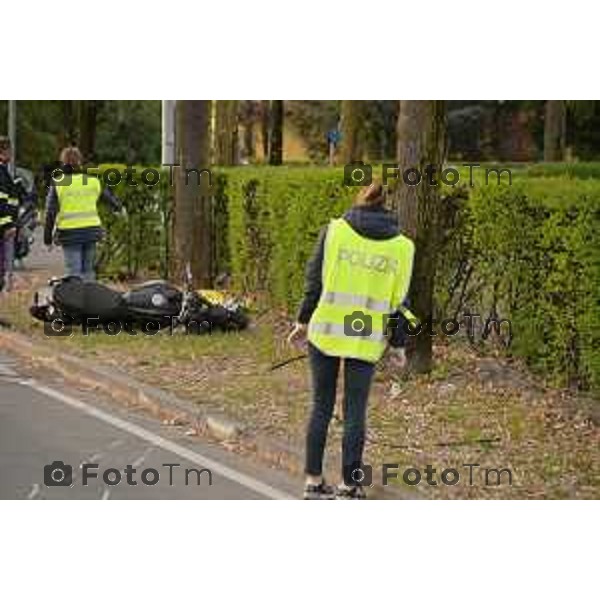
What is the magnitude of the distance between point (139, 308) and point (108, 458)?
502 cm

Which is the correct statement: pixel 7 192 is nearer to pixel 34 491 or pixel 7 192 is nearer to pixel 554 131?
pixel 34 491

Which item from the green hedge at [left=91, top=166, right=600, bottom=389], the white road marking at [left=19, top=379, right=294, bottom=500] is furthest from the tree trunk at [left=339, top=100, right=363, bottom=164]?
the white road marking at [left=19, top=379, right=294, bottom=500]

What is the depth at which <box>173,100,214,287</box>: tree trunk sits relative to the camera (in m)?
15.7

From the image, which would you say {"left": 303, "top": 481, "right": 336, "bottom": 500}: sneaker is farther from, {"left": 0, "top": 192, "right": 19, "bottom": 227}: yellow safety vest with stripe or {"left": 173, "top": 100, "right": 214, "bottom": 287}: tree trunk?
{"left": 173, "top": 100, "right": 214, "bottom": 287}: tree trunk

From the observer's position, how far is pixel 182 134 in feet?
51.7

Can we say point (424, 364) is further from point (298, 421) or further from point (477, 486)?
point (477, 486)

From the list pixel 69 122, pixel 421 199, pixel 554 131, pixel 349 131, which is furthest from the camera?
pixel 69 122

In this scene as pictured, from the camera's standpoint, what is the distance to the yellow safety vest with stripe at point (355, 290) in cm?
710

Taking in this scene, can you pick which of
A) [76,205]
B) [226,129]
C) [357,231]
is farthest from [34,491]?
[226,129]

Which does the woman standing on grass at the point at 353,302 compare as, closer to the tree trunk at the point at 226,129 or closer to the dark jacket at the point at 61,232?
the dark jacket at the point at 61,232

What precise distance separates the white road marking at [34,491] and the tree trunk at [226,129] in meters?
18.4

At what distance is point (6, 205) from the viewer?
46.1 ft

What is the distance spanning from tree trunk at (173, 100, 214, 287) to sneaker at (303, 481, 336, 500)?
8.32 metres

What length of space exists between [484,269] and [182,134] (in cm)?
533
